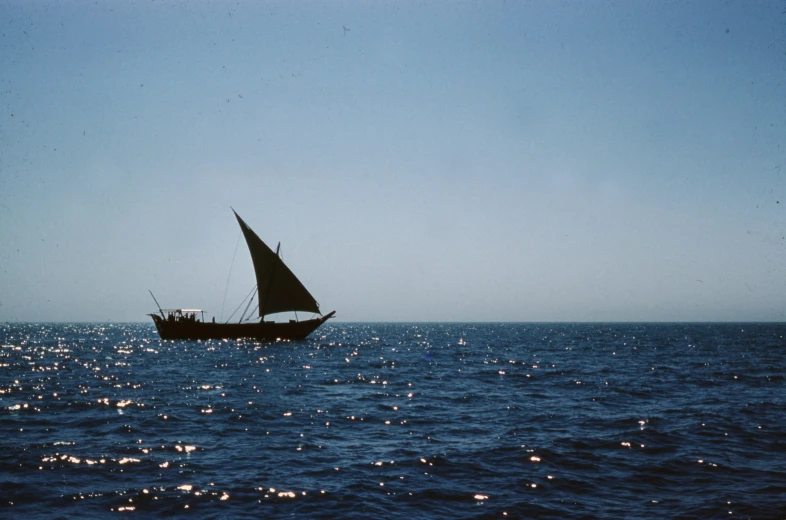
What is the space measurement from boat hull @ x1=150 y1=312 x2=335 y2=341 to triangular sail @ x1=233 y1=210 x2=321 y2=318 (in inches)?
163

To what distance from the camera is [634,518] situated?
382 inches

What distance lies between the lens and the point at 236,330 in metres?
67.2

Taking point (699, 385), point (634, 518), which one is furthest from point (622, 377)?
point (634, 518)

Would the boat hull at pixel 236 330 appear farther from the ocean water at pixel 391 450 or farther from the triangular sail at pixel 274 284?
the ocean water at pixel 391 450

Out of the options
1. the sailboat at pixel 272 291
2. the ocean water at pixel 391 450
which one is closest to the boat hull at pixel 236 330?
the sailboat at pixel 272 291

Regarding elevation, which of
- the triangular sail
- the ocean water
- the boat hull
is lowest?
the boat hull

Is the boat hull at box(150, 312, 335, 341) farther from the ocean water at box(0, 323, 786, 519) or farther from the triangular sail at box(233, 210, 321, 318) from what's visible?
the ocean water at box(0, 323, 786, 519)

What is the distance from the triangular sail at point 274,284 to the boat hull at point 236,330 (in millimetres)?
4132

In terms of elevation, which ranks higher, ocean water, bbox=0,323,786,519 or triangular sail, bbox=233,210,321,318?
triangular sail, bbox=233,210,321,318

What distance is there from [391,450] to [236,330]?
56.7 m

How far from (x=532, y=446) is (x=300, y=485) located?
271 inches

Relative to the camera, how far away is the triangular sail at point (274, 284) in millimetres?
59812

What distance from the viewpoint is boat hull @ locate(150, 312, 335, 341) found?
214 ft

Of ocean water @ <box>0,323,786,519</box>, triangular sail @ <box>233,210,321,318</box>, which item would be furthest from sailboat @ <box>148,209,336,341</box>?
ocean water @ <box>0,323,786,519</box>
